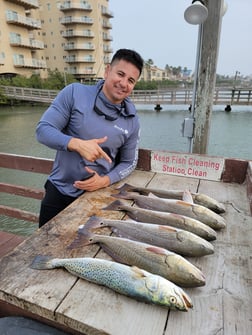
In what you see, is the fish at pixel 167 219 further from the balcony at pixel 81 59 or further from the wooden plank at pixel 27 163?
the balcony at pixel 81 59

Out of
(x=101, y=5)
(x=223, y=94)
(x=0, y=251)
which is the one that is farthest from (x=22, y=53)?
(x=0, y=251)

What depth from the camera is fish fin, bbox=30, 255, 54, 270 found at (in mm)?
1162

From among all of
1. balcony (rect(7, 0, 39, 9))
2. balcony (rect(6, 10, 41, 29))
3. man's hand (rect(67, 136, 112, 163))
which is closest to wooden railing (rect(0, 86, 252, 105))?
balcony (rect(6, 10, 41, 29))

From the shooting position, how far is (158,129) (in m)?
16.1

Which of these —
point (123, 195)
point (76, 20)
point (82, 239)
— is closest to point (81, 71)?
point (76, 20)

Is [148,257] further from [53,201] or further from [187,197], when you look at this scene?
[53,201]

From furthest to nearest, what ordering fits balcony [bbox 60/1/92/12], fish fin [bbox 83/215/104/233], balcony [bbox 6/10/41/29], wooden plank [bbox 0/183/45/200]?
balcony [bbox 60/1/92/12] < balcony [bbox 6/10/41/29] < wooden plank [bbox 0/183/45/200] < fish fin [bbox 83/215/104/233]

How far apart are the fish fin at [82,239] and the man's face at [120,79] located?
45.2 inches

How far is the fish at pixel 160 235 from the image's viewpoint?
1233 mm

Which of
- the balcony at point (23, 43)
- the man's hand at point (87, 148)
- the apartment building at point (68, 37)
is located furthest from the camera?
the apartment building at point (68, 37)

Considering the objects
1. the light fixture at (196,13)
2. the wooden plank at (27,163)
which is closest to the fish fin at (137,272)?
the wooden plank at (27,163)

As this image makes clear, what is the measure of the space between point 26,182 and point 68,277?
25.9 ft

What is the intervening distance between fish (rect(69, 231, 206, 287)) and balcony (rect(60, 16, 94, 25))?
158 ft

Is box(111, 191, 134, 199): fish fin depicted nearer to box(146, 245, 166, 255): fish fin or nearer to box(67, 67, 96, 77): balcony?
box(146, 245, 166, 255): fish fin
